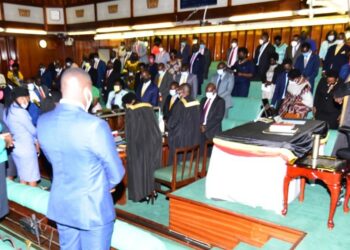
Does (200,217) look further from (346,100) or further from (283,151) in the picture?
(346,100)

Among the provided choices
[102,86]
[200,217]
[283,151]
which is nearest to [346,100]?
[283,151]

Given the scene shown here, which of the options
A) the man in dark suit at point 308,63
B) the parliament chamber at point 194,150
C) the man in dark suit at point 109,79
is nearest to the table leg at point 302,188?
the parliament chamber at point 194,150

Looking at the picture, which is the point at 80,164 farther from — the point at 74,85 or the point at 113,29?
the point at 113,29

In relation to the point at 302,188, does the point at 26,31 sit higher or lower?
higher

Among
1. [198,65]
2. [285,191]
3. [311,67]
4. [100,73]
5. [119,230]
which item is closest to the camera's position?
[119,230]

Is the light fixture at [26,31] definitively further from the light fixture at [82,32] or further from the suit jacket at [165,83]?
the suit jacket at [165,83]

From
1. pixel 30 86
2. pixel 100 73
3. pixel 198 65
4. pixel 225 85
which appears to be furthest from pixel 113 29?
pixel 225 85

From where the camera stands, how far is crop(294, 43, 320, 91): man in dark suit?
6.45 metres

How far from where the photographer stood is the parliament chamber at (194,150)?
183cm

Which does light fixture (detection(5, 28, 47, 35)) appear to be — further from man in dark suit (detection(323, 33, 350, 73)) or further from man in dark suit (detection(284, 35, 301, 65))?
man in dark suit (detection(323, 33, 350, 73))

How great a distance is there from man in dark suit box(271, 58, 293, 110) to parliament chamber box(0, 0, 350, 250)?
3 centimetres

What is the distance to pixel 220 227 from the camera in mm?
3459

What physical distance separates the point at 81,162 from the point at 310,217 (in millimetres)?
2478

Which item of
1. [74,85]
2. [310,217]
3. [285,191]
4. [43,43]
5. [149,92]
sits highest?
[43,43]
